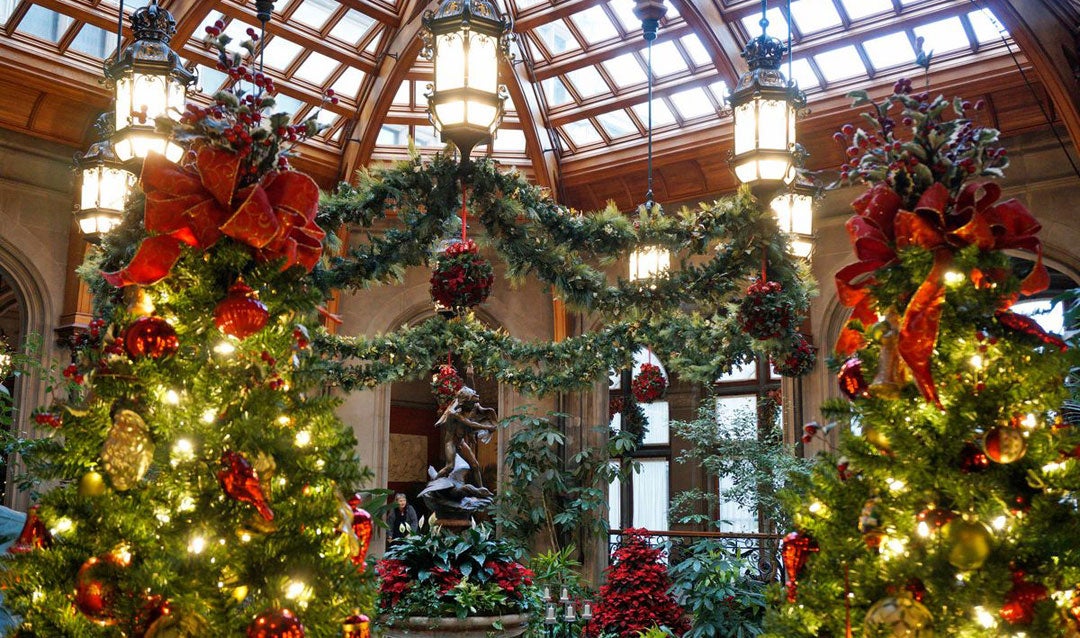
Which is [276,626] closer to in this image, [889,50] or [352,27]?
[889,50]

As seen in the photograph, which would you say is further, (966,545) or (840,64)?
(840,64)

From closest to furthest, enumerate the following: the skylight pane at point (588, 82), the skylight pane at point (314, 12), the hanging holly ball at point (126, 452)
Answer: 1. the hanging holly ball at point (126, 452)
2. the skylight pane at point (314, 12)
3. the skylight pane at point (588, 82)

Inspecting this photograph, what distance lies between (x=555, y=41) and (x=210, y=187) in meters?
7.71

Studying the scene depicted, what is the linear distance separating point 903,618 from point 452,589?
3.30 meters

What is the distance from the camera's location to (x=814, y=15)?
8.09 m

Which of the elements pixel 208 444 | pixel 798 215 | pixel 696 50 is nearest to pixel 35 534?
pixel 208 444

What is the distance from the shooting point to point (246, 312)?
201cm

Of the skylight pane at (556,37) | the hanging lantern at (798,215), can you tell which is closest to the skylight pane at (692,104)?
the skylight pane at (556,37)

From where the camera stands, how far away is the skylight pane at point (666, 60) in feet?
29.7

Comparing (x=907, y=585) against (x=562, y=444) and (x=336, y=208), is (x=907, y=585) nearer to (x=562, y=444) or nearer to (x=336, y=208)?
(x=336, y=208)

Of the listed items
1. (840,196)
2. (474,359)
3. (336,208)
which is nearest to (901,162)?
(336,208)

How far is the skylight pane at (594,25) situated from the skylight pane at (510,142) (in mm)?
1620

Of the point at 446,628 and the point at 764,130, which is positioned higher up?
the point at 764,130

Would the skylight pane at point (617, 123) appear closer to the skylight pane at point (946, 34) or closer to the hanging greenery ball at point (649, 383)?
the skylight pane at point (946, 34)
